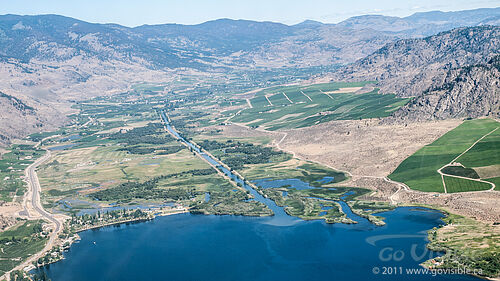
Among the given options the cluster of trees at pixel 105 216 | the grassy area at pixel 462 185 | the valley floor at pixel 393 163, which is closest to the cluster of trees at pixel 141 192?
the cluster of trees at pixel 105 216

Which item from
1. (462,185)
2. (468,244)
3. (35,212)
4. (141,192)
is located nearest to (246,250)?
(468,244)

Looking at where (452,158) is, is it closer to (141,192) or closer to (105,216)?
(141,192)

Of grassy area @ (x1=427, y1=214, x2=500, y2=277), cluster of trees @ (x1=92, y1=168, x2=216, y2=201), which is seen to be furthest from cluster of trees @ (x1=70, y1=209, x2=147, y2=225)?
grassy area @ (x1=427, y1=214, x2=500, y2=277)

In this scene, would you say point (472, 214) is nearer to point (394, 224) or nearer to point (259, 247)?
point (394, 224)

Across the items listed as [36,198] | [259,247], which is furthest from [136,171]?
[259,247]

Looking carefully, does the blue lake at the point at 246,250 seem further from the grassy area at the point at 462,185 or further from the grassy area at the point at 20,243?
the grassy area at the point at 462,185

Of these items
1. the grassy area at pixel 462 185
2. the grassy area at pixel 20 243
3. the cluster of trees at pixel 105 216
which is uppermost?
the grassy area at pixel 462 185
